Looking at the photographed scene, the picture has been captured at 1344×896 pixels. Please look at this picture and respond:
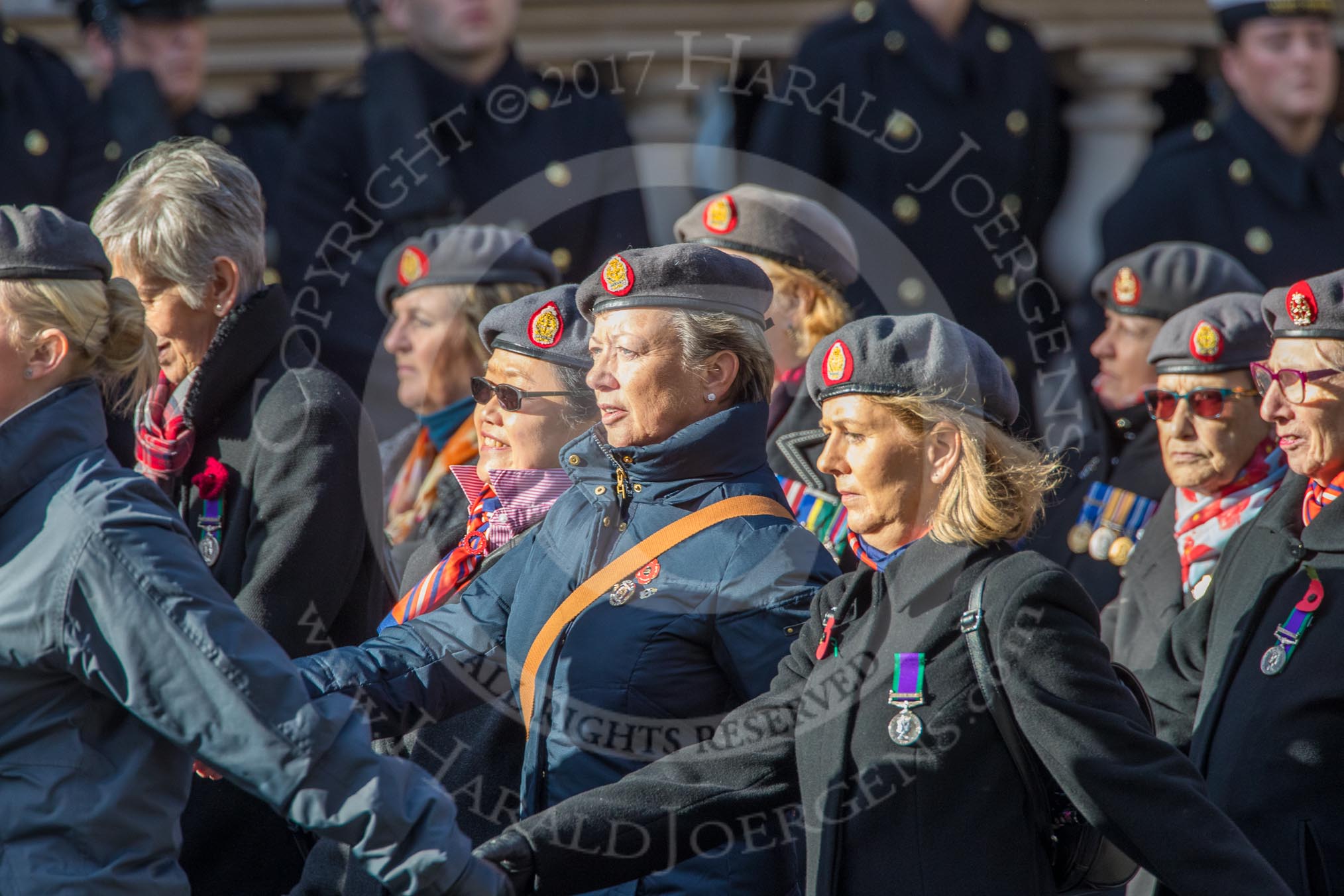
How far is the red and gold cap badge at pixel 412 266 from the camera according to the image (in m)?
5.12

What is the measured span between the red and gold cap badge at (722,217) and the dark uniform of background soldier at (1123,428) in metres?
1.21

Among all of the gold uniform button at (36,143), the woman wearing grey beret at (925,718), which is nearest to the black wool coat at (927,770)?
the woman wearing grey beret at (925,718)

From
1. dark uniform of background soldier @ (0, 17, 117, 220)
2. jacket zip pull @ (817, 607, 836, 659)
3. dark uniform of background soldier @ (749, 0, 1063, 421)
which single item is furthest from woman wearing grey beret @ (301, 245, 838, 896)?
dark uniform of background soldier @ (0, 17, 117, 220)

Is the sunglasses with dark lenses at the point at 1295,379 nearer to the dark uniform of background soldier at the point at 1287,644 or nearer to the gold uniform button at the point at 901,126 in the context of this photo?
the dark uniform of background soldier at the point at 1287,644

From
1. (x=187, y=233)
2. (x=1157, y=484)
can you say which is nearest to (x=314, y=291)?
(x=187, y=233)

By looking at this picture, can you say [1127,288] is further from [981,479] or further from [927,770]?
[927,770]

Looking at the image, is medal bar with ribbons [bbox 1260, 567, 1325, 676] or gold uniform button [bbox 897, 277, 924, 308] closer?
medal bar with ribbons [bbox 1260, 567, 1325, 676]

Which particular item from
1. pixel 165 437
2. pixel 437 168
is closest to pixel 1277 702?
pixel 165 437

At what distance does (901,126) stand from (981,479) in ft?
12.0

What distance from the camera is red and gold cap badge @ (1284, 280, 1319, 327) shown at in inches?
135

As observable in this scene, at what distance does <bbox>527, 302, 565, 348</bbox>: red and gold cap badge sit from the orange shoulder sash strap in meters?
0.70

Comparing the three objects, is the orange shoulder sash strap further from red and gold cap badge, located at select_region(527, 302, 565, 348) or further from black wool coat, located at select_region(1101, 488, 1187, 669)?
black wool coat, located at select_region(1101, 488, 1187, 669)

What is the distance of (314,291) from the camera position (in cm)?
638

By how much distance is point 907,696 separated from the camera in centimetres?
281
